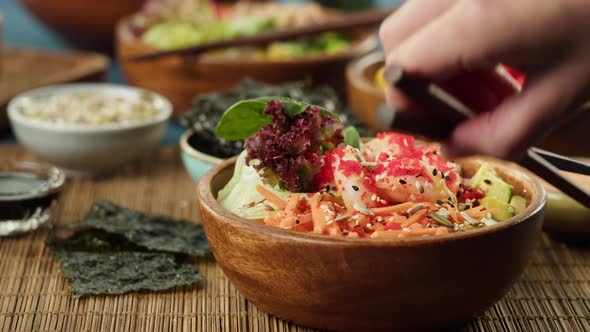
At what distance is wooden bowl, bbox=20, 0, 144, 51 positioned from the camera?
4.86 meters

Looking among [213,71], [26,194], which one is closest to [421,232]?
[26,194]

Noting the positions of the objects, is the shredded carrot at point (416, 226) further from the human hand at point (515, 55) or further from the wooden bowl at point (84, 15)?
the wooden bowl at point (84, 15)

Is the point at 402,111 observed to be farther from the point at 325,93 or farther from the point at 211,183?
the point at 325,93

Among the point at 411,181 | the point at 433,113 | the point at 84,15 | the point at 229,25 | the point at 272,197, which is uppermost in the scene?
the point at 433,113

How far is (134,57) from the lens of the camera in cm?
377

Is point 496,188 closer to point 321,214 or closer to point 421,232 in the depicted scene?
point 421,232

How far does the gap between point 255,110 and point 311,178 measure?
25cm

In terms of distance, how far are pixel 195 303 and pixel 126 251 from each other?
0.37 m

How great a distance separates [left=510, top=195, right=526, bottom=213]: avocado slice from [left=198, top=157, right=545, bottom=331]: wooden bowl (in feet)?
0.32

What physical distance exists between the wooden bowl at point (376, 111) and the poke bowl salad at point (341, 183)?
21.9 inches

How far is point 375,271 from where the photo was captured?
65.6 inches

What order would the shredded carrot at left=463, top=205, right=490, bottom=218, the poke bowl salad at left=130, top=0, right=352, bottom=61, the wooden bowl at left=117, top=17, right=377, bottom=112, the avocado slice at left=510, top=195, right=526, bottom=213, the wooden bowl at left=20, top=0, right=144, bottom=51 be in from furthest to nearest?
the wooden bowl at left=20, top=0, right=144, bottom=51
the poke bowl salad at left=130, top=0, right=352, bottom=61
the wooden bowl at left=117, top=17, right=377, bottom=112
the avocado slice at left=510, top=195, right=526, bottom=213
the shredded carrot at left=463, top=205, right=490, bottom=218

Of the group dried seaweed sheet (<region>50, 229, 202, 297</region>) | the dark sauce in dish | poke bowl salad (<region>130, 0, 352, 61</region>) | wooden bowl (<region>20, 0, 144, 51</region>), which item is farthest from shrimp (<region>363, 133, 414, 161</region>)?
wooden bowl (<region>20, 0, 144, 51</region>)

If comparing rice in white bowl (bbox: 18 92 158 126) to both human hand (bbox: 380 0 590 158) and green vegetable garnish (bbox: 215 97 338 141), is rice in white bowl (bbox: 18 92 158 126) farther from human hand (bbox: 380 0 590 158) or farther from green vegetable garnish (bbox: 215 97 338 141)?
human hand (bbox: 380 0 590 158)
